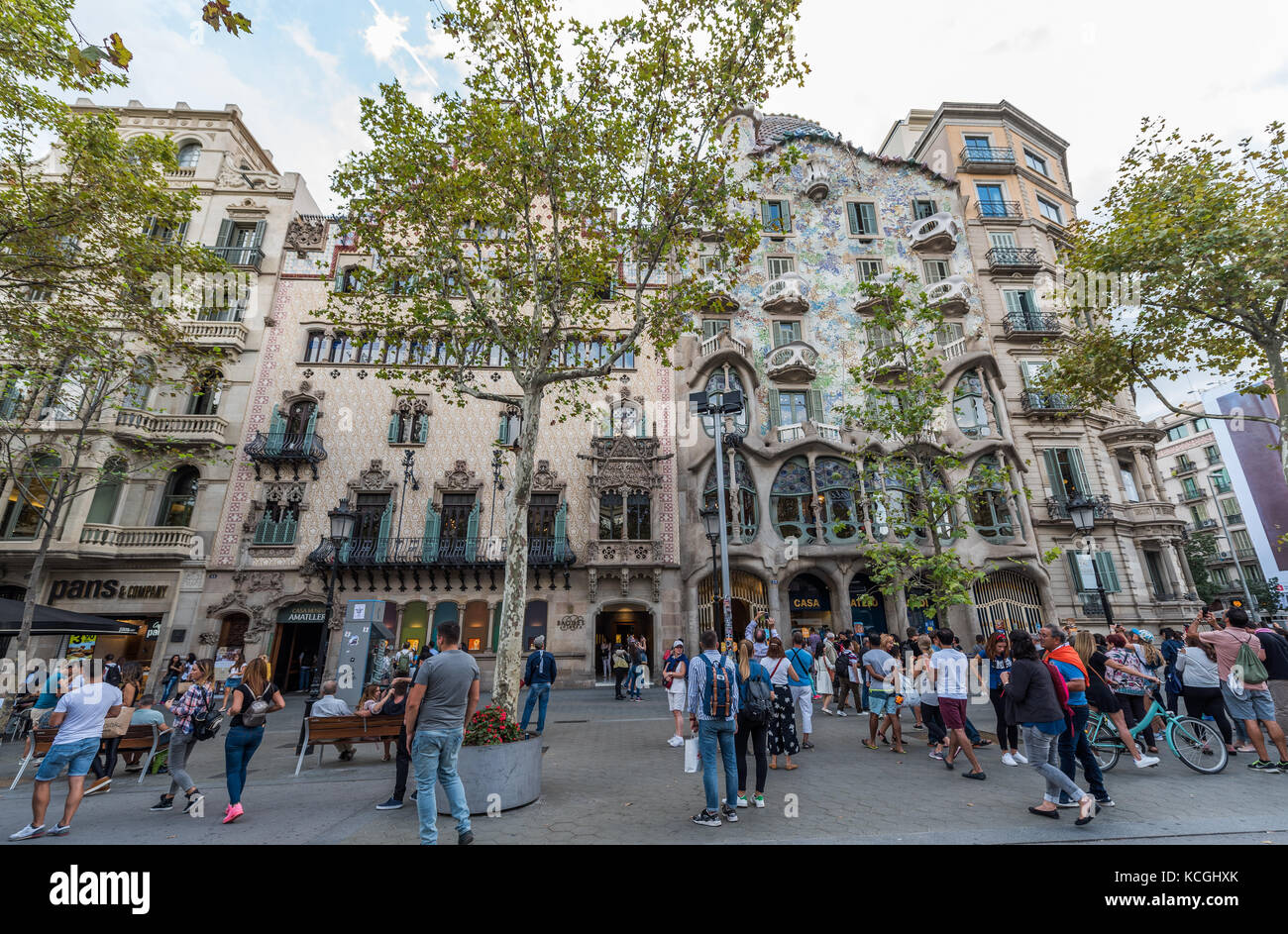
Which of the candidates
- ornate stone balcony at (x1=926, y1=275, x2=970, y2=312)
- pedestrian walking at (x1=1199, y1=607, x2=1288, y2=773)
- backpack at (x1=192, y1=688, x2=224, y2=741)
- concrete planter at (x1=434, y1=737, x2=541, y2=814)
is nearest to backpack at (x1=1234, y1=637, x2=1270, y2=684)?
pedestrian walking at (x1=1199, y1=607, x2=1288, y2=773)

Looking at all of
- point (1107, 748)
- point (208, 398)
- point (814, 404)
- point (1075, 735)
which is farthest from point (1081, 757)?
point (208, 398)

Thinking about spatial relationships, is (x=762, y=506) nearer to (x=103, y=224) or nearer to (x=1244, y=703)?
(x=1244, y=703)

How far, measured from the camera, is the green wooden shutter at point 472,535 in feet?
70.1

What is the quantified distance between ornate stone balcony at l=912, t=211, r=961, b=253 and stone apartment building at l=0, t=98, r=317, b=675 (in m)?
30.4

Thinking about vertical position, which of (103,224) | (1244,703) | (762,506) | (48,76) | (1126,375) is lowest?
(1244,703)

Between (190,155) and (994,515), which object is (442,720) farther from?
(190,155)

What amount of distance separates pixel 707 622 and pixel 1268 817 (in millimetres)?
17001

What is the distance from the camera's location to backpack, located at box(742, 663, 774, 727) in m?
6.38

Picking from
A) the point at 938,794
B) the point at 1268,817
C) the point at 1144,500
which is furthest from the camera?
the point at 1144,500

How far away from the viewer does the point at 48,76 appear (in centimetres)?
1148

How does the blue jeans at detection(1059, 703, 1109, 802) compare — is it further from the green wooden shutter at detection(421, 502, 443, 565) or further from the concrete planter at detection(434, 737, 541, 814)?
the green wooden shutter at detection(421, 502, 443, 565)

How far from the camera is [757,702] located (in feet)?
21.2

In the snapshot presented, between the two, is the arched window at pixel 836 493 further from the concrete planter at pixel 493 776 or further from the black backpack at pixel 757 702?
the concrete planter at pixel 493 776
